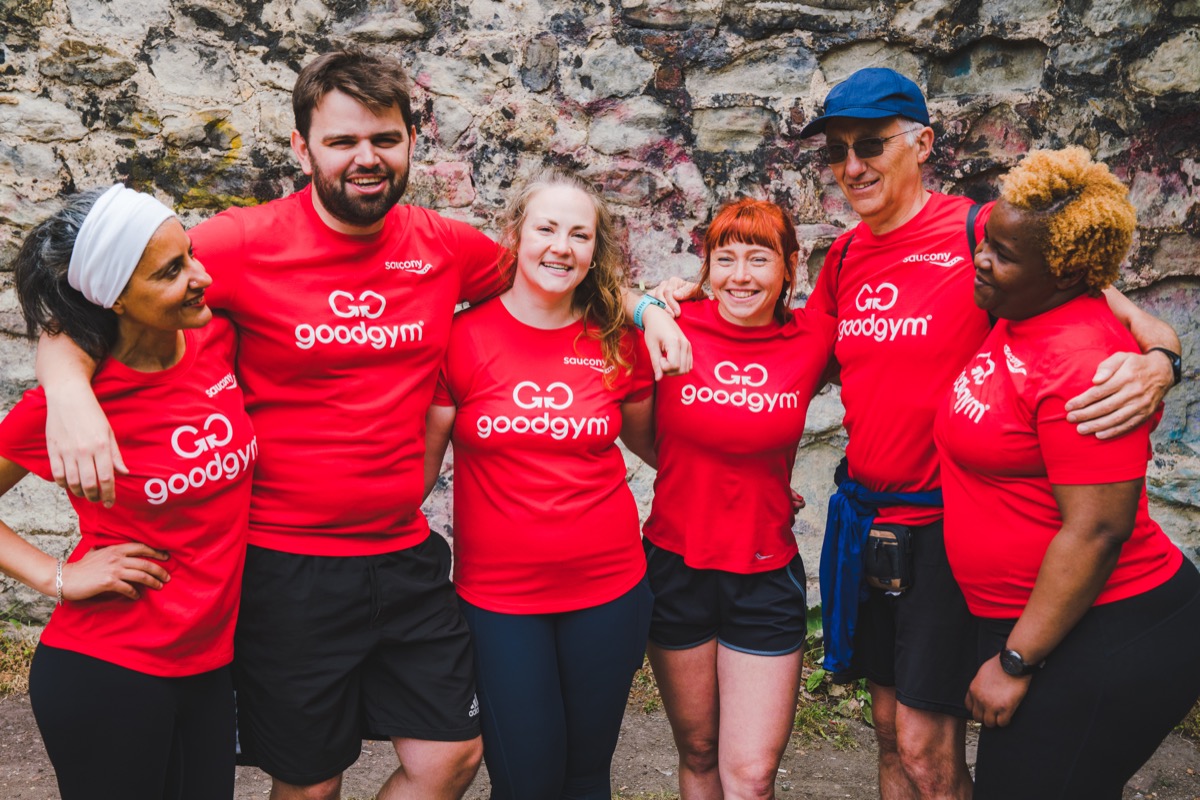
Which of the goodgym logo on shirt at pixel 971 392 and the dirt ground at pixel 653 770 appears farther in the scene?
the dirt ground at pixel 653 770

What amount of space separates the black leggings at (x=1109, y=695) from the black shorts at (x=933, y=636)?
36cm

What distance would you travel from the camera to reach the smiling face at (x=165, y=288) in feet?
6.63

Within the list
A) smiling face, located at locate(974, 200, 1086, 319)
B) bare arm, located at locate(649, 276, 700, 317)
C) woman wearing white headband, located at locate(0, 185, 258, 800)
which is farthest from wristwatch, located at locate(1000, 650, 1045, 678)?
woman wearing white headband, located at locate(0, 185, 258, 800)

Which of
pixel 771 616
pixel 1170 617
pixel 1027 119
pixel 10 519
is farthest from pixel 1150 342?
pixel 10 519

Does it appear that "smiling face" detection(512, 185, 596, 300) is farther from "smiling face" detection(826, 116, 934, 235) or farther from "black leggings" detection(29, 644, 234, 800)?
"black leggings" detection(29, 644, 234, 800)

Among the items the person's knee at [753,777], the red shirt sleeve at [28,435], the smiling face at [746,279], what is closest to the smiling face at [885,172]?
the smiling face at [746,279]

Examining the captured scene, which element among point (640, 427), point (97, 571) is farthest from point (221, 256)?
point (640, 427)

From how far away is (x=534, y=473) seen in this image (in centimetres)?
250

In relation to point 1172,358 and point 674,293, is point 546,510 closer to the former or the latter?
point 674,293

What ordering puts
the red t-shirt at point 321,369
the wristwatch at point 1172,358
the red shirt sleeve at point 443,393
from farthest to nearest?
the red shirt sleeve at point 443,393, the red t-shirt at point 321,369, the wristwatch at point 1172,358

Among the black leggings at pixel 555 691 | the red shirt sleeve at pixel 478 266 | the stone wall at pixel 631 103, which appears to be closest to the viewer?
the black leggings at pixel 555 691

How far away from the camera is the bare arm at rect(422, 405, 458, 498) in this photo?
2.58 m

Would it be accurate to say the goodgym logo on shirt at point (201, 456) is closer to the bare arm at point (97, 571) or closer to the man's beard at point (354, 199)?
the bare arm at point (97, 571)

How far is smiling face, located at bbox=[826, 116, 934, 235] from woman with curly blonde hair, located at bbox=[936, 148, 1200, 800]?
1.74 ft
